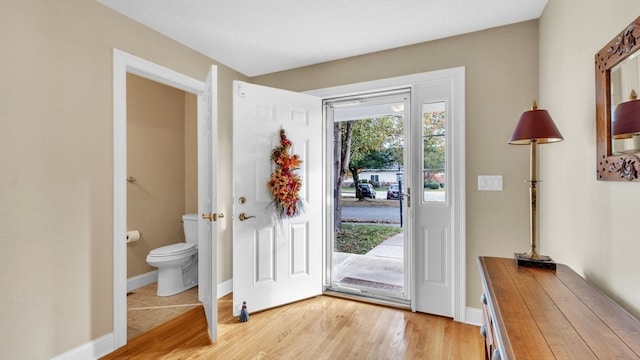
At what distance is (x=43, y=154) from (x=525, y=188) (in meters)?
3.25

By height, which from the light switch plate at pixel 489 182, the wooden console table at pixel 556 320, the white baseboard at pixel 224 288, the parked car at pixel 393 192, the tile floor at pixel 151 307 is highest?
the light switch plate at pixel 489 182

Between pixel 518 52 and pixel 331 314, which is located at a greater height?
pixel 518 52

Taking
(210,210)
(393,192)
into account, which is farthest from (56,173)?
(393,192)

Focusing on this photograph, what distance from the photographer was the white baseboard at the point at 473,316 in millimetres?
2332

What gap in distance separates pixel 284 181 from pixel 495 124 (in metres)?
1.81

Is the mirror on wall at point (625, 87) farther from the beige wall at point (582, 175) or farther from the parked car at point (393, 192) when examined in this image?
the parked car at point (393, 192)

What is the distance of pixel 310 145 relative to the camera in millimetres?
2879

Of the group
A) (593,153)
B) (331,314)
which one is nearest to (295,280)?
(331,314)

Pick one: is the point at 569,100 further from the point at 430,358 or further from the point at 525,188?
the point at 430,358

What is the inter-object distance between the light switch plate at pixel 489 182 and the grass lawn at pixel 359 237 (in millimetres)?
1293

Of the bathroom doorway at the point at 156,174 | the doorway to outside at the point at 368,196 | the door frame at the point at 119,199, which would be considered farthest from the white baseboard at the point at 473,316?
the door frame at the point at 119,199

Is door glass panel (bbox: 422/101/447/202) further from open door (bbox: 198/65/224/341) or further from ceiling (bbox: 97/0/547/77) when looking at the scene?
open door (bbox: 198/65/224/341)

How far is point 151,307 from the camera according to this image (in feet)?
8.89

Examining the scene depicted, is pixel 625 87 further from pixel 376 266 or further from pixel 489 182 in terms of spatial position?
pixel 376 266
